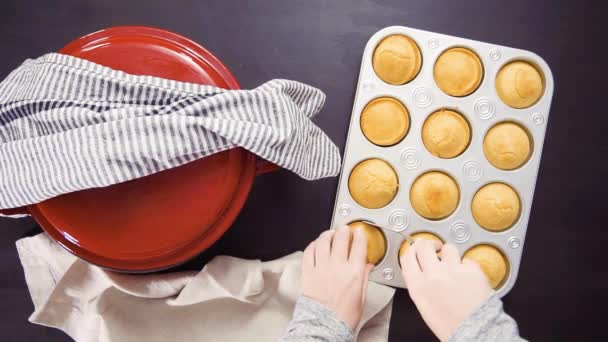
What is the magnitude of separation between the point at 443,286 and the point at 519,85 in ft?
1.41

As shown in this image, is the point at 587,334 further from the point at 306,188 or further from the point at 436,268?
the point at 306,188

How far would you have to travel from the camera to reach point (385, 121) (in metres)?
0.81

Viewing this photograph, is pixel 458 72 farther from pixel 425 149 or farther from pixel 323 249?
pixel 323 249

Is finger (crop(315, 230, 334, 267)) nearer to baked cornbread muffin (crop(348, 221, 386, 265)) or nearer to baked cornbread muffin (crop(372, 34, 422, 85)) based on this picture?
baked cornbread muffin (crop(348, 221, 386, 265))

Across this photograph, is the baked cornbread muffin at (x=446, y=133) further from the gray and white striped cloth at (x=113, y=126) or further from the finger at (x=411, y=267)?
the gray and white striped cloth at (x=113, y=126)

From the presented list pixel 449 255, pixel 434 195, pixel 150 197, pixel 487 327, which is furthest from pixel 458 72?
pixel 150 197

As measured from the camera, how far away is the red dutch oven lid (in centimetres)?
61

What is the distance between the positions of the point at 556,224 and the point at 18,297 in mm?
1198

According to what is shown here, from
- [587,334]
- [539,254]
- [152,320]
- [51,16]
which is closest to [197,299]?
[152,320]

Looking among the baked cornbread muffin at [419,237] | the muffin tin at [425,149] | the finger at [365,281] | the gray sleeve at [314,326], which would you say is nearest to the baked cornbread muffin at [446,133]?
the muffin tin at [425,149]

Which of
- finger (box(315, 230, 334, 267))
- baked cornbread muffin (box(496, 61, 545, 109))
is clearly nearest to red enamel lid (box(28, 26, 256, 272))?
finger (box(315, 230, 334, 267))

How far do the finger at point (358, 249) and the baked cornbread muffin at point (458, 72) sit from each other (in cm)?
33

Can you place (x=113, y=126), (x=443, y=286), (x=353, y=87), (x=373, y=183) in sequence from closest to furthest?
(x=113, y=126), (x=443, y=286), (x=373, y=183), (x=353, y=87)

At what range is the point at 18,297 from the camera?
0.89 m
